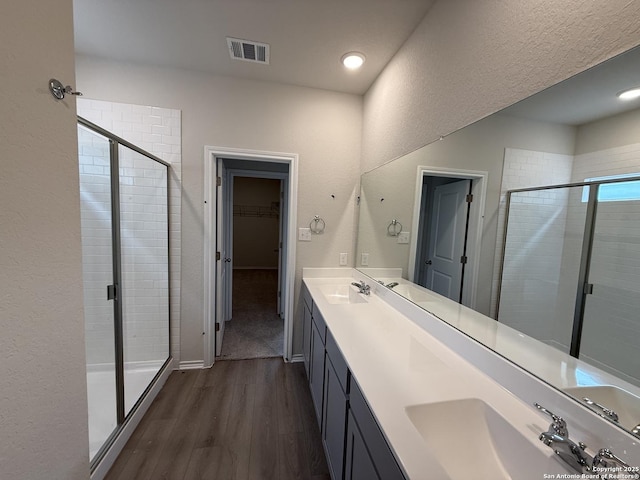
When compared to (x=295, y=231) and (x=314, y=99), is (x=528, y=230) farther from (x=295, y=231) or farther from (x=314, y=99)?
(x=314, y=99)

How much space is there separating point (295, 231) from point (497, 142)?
5.81 feet

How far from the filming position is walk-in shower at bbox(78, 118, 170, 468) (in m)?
1.67

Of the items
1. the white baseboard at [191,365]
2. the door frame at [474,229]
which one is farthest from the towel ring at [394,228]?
the white baseboard at [191,365]

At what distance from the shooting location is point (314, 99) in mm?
2439

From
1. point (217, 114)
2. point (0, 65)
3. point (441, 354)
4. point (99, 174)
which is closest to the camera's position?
point (0, 65)

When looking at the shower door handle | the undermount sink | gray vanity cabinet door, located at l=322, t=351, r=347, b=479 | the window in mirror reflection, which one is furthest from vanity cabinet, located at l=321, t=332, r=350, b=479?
the shower door handle

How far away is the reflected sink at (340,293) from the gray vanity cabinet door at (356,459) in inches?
47.2

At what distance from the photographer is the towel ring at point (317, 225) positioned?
2549mm

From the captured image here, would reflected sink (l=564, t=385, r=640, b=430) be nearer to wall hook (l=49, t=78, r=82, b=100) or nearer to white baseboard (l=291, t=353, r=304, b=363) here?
wall hook (l=49, t=78, r=82, b=100)

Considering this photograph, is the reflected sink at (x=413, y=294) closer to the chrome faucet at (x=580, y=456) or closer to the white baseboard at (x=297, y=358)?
the chrome faucet at (x=580, y=456)

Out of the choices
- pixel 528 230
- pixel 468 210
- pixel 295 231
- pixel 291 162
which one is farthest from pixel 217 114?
pixel 528 230

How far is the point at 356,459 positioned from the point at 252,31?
97.5 inches

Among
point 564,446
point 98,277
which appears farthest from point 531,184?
point 98,277

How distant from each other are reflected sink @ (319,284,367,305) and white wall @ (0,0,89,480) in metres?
1.68
